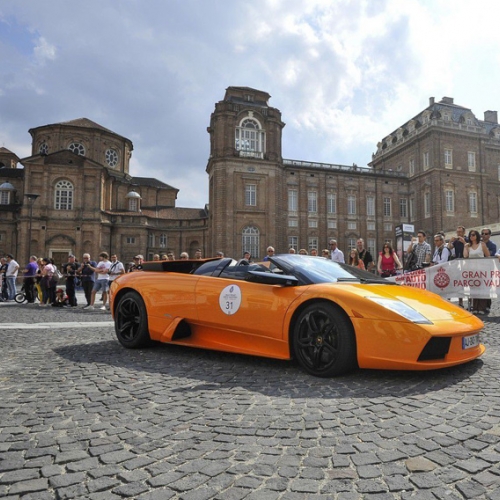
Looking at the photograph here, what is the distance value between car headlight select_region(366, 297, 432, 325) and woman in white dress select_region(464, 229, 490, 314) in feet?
20.9

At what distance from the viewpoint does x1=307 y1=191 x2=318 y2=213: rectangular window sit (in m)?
47.2

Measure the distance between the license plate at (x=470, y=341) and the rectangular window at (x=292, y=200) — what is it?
43102 millimetres

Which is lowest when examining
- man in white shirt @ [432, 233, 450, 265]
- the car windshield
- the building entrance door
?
the car windshield

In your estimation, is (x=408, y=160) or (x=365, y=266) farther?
(x=408, y=160)

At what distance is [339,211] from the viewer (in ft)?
159

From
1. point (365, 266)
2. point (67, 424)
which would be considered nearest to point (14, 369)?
point (67, 424)

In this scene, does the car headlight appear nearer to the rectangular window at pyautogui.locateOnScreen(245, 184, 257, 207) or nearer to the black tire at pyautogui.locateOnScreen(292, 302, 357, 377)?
the black tire at pyautogui.locateOnScreen(292, 302, 357, 377)

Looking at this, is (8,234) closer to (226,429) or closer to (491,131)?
(226,429)

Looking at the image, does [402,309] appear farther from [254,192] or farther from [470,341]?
[254,192]

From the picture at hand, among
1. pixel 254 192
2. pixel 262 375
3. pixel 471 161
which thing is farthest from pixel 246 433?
pixel 471 161

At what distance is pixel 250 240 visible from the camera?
142 ft

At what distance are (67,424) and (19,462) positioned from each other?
0.52 metres

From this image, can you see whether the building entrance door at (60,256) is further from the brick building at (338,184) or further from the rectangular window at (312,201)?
the rectangular window at (312,201)

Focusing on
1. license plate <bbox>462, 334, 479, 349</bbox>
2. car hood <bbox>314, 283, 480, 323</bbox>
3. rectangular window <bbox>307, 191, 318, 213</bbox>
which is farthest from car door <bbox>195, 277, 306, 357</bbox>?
rectangular window <bbox>307, 191, 318, 213</bbox>
